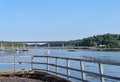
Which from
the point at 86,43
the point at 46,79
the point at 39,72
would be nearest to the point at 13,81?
the point at 46,79

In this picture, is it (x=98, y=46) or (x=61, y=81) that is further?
(x=98, y=46)

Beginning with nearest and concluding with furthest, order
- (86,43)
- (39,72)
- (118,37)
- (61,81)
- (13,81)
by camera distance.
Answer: (61,81) < (13,81) < (39,72) < (118,37) < (86,43)

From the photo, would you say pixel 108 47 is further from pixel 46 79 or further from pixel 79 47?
pixel 46 79

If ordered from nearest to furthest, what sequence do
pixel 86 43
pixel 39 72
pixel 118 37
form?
pixel 39 72 < pixel 118 37 < pixel 86 43

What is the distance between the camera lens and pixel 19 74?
74.0ft

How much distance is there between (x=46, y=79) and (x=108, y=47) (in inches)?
6660

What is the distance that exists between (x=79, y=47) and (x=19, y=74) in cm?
17285

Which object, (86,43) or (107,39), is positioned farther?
(86,43)

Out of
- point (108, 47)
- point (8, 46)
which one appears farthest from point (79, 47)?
point (8, 46)

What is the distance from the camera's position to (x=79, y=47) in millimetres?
194875

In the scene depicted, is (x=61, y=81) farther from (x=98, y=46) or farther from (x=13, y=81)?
(x=98, y=46)

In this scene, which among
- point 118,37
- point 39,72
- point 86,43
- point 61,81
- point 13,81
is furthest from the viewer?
point 86,43

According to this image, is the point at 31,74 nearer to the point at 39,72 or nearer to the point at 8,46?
the point at 39,72

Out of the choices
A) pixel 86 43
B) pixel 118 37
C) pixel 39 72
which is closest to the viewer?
pixel 39 72
